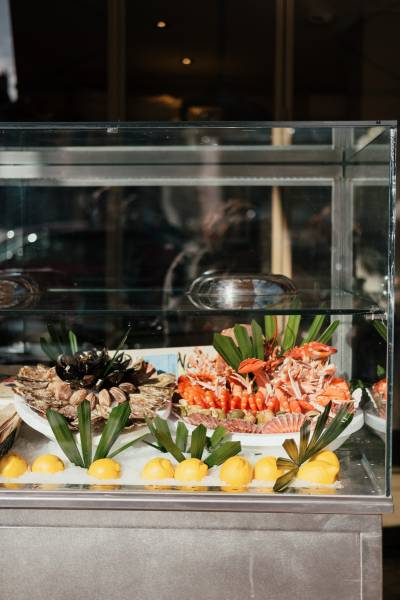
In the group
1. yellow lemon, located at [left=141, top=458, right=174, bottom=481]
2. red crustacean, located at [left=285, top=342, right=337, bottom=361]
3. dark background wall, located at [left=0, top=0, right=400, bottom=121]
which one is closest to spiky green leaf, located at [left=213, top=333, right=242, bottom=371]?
red crustacean, located at [left=285, top=342, right=337, bottom=361]

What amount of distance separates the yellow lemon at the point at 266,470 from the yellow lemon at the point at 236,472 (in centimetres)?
2

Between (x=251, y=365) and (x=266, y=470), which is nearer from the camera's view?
(x=266, y=470)

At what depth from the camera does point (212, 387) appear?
182cm

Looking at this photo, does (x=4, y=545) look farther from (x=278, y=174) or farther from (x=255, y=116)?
(x=255, y=116)

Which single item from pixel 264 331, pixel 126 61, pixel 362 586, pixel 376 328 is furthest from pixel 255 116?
pixel 362 586

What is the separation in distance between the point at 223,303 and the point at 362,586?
0.65 metres

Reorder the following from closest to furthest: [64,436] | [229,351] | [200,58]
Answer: [64,436] → [229,351] → [200,58]

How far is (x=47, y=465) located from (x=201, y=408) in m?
0.36

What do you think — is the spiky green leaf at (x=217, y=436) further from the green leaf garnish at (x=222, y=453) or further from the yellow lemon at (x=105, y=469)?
the yellow lemon at (x=105, y=469)

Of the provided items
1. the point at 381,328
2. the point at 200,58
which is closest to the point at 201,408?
the point at 381,328

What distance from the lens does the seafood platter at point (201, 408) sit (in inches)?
63.4

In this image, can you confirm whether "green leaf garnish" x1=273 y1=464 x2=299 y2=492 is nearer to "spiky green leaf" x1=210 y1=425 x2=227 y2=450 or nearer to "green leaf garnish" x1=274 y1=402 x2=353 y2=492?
"green leaf garnish" x1=274 y1=402 x2=353 y2=492

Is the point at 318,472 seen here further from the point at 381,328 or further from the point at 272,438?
the point at 381,328

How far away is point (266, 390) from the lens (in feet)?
5.86
